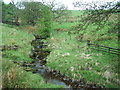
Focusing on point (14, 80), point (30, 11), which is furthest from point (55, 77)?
A: point (30, 11)

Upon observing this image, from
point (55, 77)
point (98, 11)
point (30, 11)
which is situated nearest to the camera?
point (98, 11)

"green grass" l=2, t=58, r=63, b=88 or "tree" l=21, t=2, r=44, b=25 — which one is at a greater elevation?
"tree" l=21, t=2, r=44, b=25

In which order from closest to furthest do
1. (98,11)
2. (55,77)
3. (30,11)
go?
(98,11) → (55,77) → (30,11)

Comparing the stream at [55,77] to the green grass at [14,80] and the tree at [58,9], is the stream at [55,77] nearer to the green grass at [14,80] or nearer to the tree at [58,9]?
the green grass at [14,80]

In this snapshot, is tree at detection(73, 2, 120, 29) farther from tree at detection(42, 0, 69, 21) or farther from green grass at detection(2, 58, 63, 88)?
tree at detection(42, 0, 69, 21)

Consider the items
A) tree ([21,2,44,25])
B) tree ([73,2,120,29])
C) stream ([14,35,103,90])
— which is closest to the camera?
tree ([73,2,120,29])

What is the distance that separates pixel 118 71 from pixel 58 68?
568 centimetres

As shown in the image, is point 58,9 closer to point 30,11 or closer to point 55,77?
point 30,11

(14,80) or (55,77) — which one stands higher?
(14,80)

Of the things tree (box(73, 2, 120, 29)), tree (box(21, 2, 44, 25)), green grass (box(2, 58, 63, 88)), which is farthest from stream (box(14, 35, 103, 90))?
tree (box(21, 2, 44, 25))

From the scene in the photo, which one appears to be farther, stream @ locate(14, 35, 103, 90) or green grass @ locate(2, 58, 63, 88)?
stream @ locate(14, 35, 103, 90)

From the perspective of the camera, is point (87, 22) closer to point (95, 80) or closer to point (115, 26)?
point (115, 26)

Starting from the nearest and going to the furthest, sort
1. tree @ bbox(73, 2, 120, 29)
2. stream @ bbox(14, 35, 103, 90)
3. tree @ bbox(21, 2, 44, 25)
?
tree @ bbox(73, 2, 120, 29) < stream @ bbox(14, 35, 103, 90) < tree @ bbox(21, 2, 44, 25)

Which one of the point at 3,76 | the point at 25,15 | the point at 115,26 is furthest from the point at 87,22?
the point at 25,15
